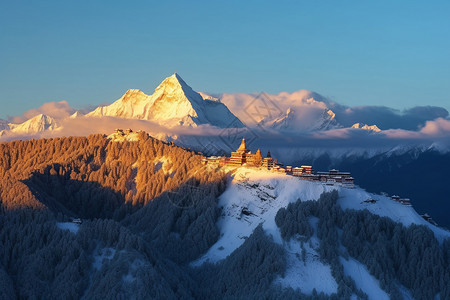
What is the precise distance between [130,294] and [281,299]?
3733 centimetres

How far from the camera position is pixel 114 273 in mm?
199375

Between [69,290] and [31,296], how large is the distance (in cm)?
943

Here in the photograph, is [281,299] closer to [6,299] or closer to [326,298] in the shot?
[326,298]

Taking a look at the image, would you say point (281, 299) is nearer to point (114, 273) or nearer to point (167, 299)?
point (167, 299)

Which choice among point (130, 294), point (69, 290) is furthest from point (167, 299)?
point (69, 290)

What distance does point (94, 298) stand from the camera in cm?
19575

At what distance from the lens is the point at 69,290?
198 meters

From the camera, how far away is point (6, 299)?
19288 centimetres

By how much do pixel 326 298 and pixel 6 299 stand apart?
78306 mm

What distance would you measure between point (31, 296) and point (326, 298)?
73256 millimetres

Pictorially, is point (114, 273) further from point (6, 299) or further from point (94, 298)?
point (6, 299)

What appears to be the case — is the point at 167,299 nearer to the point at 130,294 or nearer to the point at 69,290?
the point at 130,294

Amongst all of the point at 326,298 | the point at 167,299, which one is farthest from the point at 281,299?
the point at 167,299

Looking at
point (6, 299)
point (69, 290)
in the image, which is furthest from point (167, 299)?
point (6, 299)
